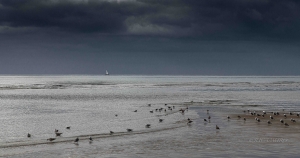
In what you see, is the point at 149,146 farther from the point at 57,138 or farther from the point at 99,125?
the point at 99,125

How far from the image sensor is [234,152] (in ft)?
81.9

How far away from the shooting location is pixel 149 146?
27.8m

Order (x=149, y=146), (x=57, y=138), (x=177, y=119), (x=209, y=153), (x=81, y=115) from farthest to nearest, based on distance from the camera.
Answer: (x=81, y=115) → (x=177, y=119) → (x=57, y=138) → (x=149, y=146) → (x=209, y=153)

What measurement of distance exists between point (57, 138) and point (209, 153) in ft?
45.2

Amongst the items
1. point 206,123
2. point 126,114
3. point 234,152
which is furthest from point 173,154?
point 126,114

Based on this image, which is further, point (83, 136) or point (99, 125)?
point (99, 125)

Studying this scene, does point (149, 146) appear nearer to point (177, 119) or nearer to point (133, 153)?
point (133, 153)

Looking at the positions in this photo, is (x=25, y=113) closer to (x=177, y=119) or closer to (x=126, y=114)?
(x=126, y=114)

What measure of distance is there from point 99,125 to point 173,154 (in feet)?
54.3

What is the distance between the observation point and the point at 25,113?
5088 cm

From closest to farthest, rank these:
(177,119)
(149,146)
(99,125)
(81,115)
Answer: (149,146), (99,125), (177,119), (81,115)

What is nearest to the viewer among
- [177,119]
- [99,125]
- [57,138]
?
[57,138]

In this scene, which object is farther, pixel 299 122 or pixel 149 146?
pixel 299 122

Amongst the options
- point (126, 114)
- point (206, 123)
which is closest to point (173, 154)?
point (206, 123)
